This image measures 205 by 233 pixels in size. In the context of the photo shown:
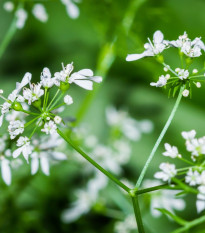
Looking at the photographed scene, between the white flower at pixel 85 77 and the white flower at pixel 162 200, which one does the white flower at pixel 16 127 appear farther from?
the white flower at pixel 162 200

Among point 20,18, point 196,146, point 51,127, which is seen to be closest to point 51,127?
point 51,127

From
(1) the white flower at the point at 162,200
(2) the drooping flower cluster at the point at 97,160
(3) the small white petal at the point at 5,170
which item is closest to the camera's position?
(3) the small white petal at the point at 5,170

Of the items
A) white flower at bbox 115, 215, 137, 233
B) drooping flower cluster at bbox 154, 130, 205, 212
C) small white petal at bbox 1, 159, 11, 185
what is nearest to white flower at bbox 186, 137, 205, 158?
drooping flower cluster at bbox 154, 130, 205, 212

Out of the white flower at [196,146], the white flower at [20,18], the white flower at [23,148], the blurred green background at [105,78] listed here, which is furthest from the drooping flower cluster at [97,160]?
the white flower at [196,146]

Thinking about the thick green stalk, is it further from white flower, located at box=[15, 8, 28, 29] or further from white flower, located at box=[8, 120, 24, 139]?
white flower, located at box=[8, 120, 24, 139]

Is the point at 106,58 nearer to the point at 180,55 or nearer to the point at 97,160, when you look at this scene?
the point at 97,160

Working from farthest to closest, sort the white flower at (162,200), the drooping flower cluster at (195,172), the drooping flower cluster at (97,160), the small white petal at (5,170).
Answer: the drooping flower cluster at (97,160), the white flower at (162,200), the small white petal at (5,170), the drooping flower cluster at (195,172)

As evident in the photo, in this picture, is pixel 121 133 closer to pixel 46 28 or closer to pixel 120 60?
pixel 120 60

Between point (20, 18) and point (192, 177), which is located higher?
point (20, 18)

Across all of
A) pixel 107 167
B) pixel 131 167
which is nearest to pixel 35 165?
pixel 107 167
